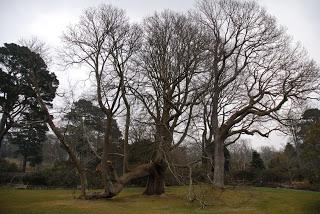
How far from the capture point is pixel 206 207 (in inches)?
700

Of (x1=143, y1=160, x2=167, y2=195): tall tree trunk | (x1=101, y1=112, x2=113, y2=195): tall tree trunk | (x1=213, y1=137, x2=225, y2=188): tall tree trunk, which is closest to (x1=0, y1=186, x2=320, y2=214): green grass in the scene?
(x1=101, y1=112, x2=113, y2=195): tall tree trunk

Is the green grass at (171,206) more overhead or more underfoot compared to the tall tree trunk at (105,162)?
more underfoot

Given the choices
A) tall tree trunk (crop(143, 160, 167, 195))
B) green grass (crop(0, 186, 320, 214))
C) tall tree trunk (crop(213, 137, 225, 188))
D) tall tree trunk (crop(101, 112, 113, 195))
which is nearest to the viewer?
green grass (crop(0, 186, 320, 214))

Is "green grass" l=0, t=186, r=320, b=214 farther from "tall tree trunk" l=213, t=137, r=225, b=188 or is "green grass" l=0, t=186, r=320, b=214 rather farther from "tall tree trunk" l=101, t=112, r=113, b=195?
"tall tree trunk" l=213, t=137, r=225, b=188

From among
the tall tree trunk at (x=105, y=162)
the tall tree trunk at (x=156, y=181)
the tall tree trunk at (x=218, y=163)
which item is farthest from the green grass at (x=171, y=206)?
the tall tree trunk at (x=218, y=163)

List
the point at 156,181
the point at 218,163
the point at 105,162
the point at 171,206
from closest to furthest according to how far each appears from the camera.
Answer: the point at 171,206 → the point at 105,162 → the point at 156,181 → the point at 218,163

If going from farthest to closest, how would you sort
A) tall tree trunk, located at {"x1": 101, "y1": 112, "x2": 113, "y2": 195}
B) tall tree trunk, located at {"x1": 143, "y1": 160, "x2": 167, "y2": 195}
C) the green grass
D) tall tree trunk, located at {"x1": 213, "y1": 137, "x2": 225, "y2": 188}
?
tall tree trunk, located at {"x1": 213, "y1": 137, "x2": 225, "y2": 188} < tall tree trunk, located at {"x1": 143, "y1": 160, "x2": 167, "y2": 195} < tall tree trunk, located at {"x1": 101, "y1": 112, "x2": 113, "y2": 195} < the green grass

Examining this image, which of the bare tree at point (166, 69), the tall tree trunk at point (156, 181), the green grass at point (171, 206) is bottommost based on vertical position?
the green grass at point (171, 206)

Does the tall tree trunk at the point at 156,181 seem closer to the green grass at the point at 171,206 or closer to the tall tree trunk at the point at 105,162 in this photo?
the green grass at the point at 171,206

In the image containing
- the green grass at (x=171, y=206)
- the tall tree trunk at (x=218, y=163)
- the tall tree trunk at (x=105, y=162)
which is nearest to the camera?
the green grass at (x=171, y=206)

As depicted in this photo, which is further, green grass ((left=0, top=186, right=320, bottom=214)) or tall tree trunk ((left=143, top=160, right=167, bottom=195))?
tall tree trunk ((left=143, top=160, right=167, bottom=195))

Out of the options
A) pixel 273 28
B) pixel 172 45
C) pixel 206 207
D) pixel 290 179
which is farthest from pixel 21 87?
pixel 290 179

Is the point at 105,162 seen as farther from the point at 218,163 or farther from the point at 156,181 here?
the point at 218,163

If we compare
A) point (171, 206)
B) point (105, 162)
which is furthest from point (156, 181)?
point (171, 206)
